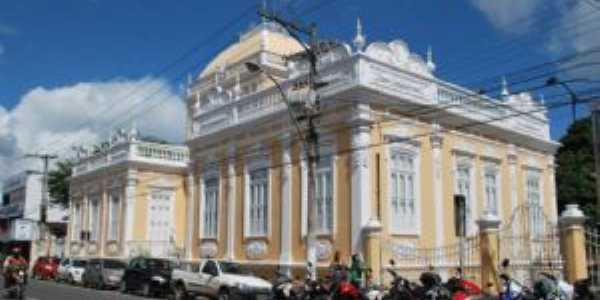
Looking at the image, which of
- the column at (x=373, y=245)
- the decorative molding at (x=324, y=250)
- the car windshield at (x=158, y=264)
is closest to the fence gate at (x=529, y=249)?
the column at (x=373, y=245)

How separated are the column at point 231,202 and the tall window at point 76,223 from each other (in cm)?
1683

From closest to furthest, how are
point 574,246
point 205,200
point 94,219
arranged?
point 574,246, point 205,200, point 94,219

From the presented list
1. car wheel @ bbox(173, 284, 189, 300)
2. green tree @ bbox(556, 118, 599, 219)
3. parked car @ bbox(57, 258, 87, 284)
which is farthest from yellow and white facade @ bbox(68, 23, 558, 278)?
green tree @ bbox(556, 118, 599, 219)

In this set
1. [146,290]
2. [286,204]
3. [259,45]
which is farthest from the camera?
[259,45]

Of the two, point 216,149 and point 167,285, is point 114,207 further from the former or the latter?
point 167,285

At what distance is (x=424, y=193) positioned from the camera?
24578 millimetres

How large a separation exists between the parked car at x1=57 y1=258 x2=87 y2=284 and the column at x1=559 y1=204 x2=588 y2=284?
22137 millimetres

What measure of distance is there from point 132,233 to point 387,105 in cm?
1727

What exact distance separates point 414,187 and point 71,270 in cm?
1796

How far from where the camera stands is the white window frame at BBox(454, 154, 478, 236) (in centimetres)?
2611

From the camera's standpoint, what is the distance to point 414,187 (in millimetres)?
24453

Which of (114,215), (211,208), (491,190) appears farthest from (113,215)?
(491,190)

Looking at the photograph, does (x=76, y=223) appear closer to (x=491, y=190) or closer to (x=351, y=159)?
(x=351, y=159)

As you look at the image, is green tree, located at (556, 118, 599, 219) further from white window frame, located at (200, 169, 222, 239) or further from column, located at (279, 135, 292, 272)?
white window frame, located at (200, 169, 222, 239)
